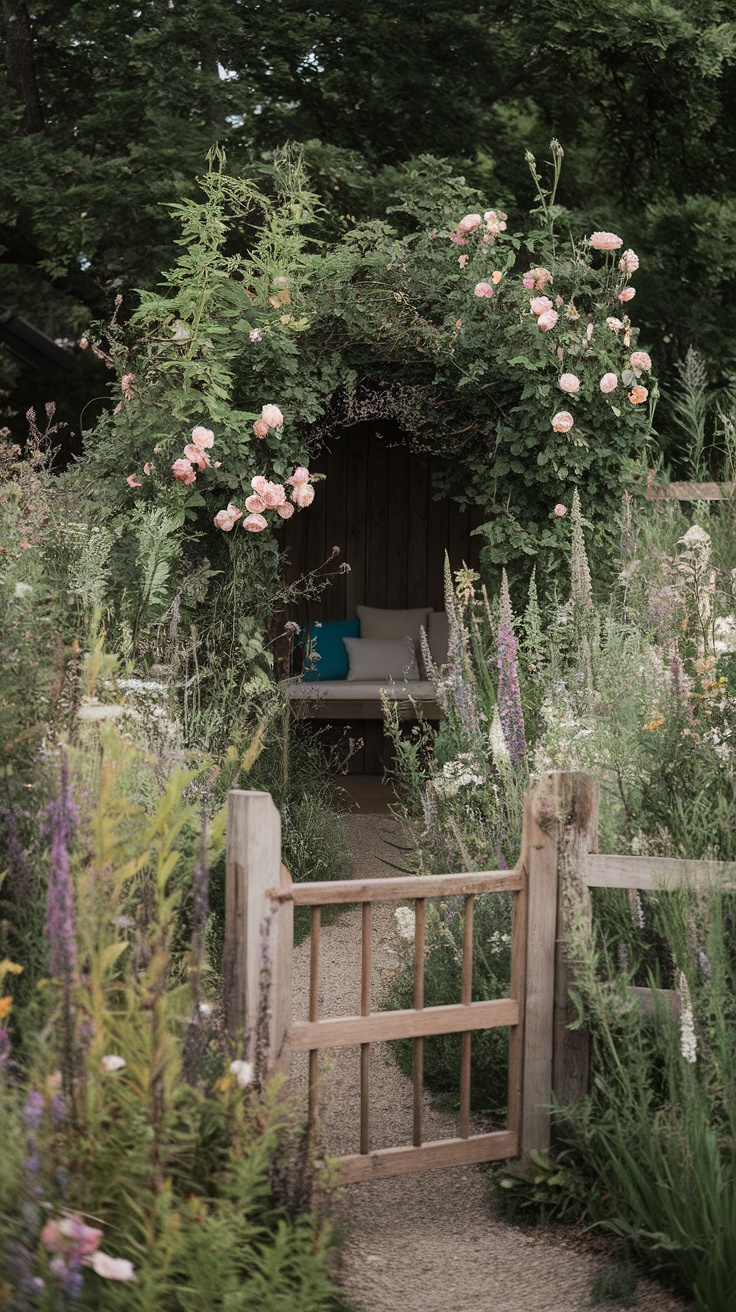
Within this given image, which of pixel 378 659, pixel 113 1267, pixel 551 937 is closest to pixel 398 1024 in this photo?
pixel 551 937

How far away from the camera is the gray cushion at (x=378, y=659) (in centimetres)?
905

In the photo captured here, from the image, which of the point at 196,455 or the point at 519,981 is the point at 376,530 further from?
the point at 519,981

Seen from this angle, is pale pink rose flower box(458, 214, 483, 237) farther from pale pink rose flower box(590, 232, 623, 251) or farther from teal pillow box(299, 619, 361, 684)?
teal pillow box(299, 619, 361, 684)

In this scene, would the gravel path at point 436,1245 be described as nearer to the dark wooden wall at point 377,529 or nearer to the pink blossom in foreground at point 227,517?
the pink blossom in foreground at point 227,517

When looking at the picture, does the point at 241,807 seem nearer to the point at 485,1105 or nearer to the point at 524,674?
the point at 485,1105

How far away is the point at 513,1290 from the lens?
2756 mm

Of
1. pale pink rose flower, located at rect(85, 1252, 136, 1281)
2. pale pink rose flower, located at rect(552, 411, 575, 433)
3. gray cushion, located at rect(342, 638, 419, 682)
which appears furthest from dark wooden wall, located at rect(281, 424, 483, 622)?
pale pink rose flower, located at rect(85, 1252, 136, 1281)

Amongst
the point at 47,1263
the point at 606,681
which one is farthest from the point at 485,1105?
the point at 47,1263

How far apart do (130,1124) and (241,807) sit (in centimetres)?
67

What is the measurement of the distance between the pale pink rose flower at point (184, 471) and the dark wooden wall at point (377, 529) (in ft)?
13.7

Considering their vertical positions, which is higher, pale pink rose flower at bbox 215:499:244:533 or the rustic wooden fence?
pale pink rose flower at bbox 215:499:244:533

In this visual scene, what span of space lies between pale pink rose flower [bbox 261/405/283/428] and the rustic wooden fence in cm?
294

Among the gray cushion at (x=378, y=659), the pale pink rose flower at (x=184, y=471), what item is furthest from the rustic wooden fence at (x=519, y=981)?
the gray cushion at (x=378, y=659)

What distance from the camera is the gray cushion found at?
9.05 meters
